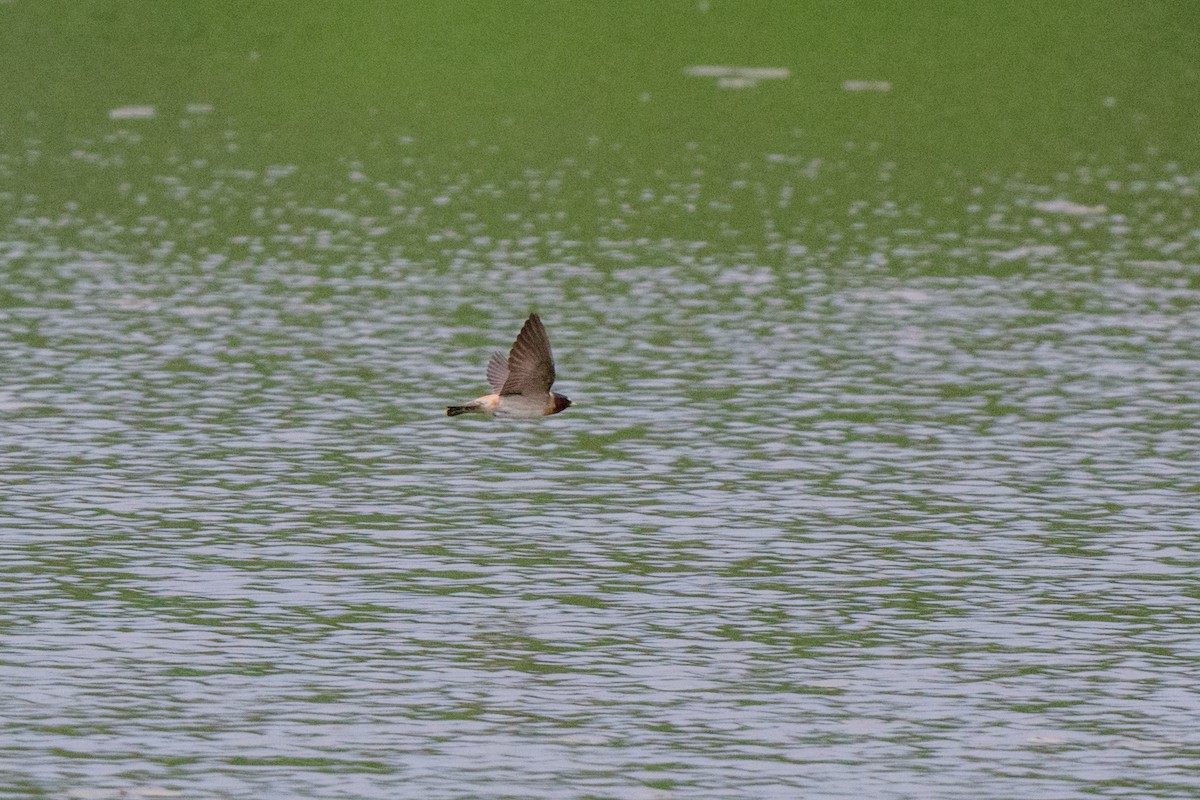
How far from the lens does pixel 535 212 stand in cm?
7138

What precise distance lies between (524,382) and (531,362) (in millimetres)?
504

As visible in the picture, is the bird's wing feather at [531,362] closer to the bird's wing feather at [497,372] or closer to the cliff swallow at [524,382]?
the cliff swallow at [524,382]

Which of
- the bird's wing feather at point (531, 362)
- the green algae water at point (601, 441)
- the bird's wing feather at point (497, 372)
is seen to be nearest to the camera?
the green algae water at point (601, 441)

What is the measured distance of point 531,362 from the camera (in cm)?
3169

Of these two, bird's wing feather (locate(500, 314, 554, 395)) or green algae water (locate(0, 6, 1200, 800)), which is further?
bird's wing feather (locate(500, 314, 554, 395))

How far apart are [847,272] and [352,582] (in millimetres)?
31663

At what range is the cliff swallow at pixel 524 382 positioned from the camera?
31.6m

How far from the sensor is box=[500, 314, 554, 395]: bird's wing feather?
103ft

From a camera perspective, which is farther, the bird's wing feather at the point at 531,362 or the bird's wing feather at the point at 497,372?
the bird's wing feather at the point at 497,372

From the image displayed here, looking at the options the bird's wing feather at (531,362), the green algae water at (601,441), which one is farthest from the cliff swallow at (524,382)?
the green algae water at (601,441)

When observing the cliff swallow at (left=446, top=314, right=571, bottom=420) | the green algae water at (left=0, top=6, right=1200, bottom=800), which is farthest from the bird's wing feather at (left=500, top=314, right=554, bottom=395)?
the green algae water at (left=0, top=6, right=1200, bottom=800)

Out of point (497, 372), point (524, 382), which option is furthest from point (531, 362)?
point (497, 372)

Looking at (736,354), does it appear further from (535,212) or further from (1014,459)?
(535,212)

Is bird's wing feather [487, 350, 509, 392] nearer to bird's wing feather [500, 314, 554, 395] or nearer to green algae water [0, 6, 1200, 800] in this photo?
bird's wing feather [500, 314, 554, 395]
